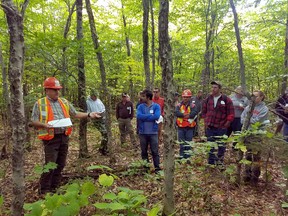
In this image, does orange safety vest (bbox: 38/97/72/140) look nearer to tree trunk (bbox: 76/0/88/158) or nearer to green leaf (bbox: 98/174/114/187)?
tree trunk (bbox: 76/0/88/158)

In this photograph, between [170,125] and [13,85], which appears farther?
[170,125]

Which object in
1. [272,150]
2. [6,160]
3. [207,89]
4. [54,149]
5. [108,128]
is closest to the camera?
[272,150]

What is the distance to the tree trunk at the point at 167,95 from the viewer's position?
9.54ft

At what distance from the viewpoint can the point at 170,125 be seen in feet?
10.1

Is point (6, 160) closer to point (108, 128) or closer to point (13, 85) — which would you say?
point (108, 128)

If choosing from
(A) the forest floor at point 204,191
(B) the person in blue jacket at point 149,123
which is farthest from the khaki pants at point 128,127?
(B) the person in blue jacket at point 149,123

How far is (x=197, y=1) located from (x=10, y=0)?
970 centimetres

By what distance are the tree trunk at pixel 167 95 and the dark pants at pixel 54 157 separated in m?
2.27

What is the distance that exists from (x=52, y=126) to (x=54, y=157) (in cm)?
62

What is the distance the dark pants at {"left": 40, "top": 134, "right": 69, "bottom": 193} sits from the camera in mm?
4344

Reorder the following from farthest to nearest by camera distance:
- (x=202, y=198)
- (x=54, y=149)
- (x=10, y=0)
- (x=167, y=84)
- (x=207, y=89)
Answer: (x=207, y=89), (x=54, y=149), (x=202, y=198), (x=167, y=84), (x=10, y=0)

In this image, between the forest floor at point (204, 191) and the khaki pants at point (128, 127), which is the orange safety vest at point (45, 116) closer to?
the forest floor at point (204, 191)

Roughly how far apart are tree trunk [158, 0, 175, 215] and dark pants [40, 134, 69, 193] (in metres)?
2.27

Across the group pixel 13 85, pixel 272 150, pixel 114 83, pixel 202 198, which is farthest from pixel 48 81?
pixel 114 83
